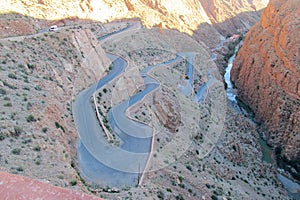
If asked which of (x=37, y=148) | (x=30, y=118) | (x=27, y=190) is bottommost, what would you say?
(x=27, y=190)

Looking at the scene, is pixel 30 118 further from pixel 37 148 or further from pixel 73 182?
pixel 73 182

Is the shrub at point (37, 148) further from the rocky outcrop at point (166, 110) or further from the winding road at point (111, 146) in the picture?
the rocky outcrop at point (166, 110)

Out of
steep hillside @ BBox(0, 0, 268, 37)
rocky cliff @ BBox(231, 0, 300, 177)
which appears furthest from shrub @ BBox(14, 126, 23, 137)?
rocky cliff @ BBox(231, 0, 300, 177)

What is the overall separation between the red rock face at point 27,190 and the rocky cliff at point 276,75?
40.4 m

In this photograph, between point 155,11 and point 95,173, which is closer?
point 95,173

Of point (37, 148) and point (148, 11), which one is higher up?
point (148, 11)

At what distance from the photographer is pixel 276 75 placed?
5581cm

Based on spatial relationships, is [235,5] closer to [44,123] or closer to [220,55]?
[220,55]

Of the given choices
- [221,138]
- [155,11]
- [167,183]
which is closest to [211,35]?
[155,11]

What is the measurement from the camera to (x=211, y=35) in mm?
100250

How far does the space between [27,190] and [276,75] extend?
2103 inches

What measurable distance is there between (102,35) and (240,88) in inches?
1381

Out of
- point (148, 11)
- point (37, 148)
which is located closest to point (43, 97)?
point (37, 148)

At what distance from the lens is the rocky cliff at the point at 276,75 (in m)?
48.1
